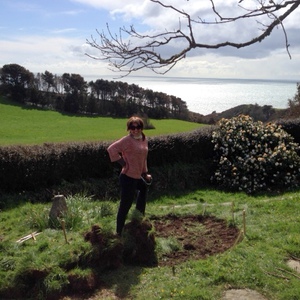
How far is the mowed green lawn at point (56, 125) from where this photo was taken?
29.0m

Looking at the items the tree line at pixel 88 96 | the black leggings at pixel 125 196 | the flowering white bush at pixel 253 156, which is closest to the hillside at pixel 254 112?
the tree line at pixel 88 96

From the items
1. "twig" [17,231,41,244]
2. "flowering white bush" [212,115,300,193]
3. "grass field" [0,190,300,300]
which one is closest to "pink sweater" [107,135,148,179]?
"grass field" [0,190,300,300]

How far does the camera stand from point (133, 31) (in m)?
3.36

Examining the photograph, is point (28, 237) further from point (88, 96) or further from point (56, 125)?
point (88, 96)

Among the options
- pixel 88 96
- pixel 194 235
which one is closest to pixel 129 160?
pixel 194 235

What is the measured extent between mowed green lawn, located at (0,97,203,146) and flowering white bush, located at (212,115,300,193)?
49.4ft

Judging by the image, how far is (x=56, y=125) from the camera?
33156 millimetres

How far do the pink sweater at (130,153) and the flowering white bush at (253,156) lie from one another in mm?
5527

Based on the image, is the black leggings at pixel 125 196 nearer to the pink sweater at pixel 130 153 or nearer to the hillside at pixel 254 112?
the pink sweater at pixel 130 153

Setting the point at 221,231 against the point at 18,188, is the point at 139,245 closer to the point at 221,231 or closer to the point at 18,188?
the point at 221,231

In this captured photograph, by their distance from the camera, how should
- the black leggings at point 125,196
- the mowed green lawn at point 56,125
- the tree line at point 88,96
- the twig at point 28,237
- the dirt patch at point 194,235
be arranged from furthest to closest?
the tree line at point 88,96 → the mowed green lawn at point 56,125 → the twig at point 28,237 → the black leggings at point 125,196 → the dirt patch at point 194,235

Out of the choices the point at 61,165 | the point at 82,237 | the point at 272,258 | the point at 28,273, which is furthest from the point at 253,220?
the point at 61,165

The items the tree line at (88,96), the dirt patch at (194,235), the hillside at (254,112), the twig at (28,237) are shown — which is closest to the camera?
the dirt patch at (194,235)

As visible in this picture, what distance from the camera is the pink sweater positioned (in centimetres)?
609
